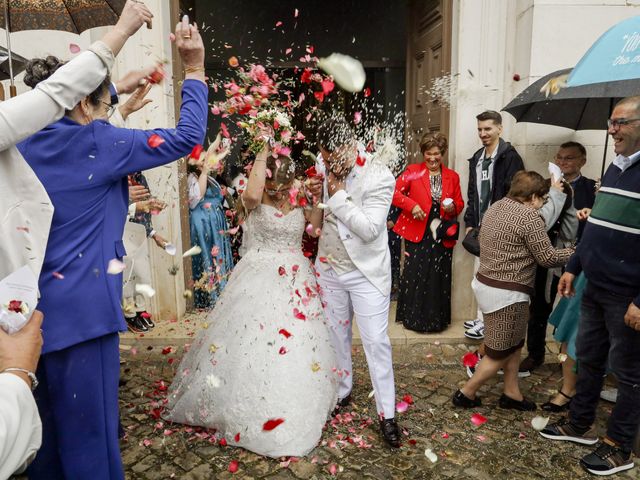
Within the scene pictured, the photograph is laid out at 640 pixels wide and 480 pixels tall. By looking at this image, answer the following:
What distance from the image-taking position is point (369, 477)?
3.11 metres

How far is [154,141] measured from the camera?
2.22m

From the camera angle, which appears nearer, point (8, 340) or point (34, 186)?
point (8, 340)

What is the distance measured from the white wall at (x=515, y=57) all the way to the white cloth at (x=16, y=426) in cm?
497

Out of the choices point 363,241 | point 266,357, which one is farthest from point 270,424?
point 363,241

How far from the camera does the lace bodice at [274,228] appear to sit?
3717 mm

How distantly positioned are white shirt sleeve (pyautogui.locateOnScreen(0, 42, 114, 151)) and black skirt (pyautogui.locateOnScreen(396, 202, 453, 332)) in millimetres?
3858

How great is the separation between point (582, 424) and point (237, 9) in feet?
27.0

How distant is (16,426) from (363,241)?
2559 millimetres

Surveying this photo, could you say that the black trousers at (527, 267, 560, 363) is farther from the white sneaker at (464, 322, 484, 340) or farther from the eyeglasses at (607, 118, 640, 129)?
the eyeglasses at (607, 118, 640, 129)

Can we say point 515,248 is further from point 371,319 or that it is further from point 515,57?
point 515,57

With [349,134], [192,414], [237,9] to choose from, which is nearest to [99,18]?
[349,134]

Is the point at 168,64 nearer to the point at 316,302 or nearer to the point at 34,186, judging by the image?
the point at 316,302

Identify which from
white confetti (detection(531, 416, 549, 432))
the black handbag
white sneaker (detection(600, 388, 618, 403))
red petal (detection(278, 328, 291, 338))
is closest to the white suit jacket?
red petal (detection(278, 328, 291, 338))

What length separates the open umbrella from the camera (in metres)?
3.51
